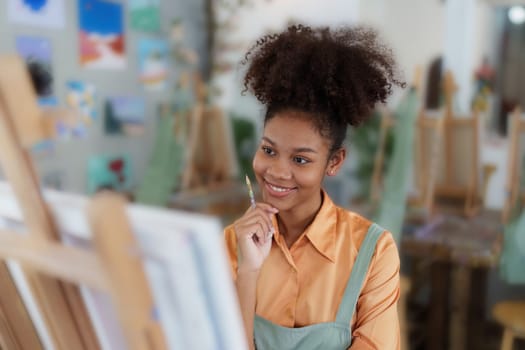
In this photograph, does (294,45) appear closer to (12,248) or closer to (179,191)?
(12,248)

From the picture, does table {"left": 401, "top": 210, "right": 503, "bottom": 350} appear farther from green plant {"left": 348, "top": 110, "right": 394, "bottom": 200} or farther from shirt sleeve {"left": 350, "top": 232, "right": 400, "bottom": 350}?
shirt sleeve {"left": 350, "top": 232, "right": 400, "bottom": 350}

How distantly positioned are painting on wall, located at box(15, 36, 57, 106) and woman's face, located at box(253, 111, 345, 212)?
193cm

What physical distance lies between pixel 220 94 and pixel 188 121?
43 cm

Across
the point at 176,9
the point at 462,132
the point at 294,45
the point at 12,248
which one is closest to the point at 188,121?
the point at 176,9

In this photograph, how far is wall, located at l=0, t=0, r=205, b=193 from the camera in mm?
2754

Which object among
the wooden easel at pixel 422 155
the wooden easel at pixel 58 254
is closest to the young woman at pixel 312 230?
the wooden easel at pixel 58 254

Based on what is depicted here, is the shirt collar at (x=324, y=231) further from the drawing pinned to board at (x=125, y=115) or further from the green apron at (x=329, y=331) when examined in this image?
the drawing pinned to board at (x=125, y=115)

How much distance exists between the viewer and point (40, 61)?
106 inches

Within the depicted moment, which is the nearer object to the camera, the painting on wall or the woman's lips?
the woman's lips

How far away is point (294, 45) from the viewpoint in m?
0.92

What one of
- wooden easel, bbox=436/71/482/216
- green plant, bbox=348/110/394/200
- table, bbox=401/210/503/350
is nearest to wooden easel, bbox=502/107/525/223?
table, bbox=401/210/503/350

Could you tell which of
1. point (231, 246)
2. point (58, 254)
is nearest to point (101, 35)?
point (231, 246)

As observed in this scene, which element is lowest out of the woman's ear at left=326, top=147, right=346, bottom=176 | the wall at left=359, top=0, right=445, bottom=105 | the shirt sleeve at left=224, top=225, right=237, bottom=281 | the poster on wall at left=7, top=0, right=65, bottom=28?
the shirt sleeve at left=224, top=225, right=237, bottom=281

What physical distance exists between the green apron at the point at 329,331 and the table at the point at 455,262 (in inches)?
60.8
